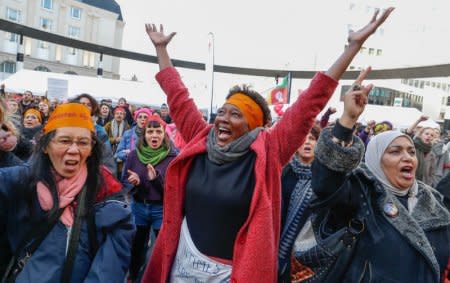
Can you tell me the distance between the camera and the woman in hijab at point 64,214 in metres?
1.98

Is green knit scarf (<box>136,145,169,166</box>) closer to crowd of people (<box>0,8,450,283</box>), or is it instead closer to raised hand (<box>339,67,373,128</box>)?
crowd of people (<box>0,8,450,283</box>)

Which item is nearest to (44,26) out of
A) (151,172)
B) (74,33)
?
(74,33)

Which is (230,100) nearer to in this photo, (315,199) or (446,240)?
(315,199)

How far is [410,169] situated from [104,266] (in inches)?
68.4

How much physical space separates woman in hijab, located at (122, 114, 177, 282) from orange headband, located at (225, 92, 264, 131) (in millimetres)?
2090

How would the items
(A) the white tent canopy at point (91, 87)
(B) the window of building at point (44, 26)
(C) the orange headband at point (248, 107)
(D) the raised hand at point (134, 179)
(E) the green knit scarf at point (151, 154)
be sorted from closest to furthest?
(C) the orange headband at point (248, 107), (D) the raised hand at point (134, 179), (E) the green knit scarf at point (151, 154), (A) the white tent canopy at point (91, 87), (B) the window of building at point (44, 26)

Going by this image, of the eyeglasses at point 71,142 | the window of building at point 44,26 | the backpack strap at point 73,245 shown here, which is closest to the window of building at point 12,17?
the window of building at point 44,26

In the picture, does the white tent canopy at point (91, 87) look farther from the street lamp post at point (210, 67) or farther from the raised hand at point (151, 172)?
the raised hand at point (151, 172)

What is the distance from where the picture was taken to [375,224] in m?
2.04

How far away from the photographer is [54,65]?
55.2 meters

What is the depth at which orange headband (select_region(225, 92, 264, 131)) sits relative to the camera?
2365mm

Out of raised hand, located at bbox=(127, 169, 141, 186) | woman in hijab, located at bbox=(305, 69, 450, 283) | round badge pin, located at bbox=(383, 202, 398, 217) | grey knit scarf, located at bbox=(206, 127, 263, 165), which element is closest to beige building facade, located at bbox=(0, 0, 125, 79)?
raised hand, located at bbox=(127, 169, 141, 186)

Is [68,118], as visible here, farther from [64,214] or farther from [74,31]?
[74,31]

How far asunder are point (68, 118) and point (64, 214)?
1.71 ft
